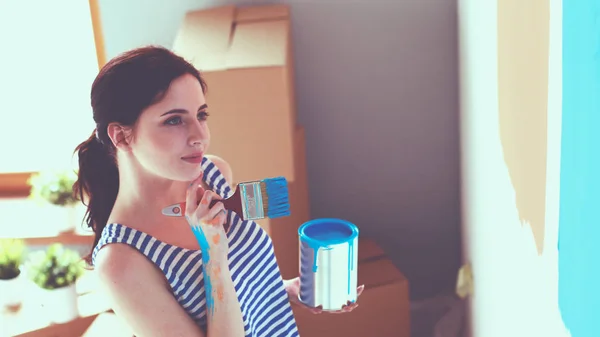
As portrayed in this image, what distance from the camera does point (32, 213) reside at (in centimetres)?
195

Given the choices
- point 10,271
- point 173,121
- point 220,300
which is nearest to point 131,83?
point 173,121

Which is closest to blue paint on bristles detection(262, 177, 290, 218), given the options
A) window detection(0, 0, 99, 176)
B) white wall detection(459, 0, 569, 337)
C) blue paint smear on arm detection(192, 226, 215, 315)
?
blue paint smear on arm detection(192, 226, 215, 315)

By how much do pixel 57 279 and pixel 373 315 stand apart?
799 mm

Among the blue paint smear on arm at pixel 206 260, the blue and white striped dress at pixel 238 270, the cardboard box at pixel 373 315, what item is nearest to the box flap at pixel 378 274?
the cardboard box at pixel 373 315

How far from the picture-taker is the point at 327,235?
1033 millimetres

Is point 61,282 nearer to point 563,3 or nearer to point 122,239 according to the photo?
point 122,239

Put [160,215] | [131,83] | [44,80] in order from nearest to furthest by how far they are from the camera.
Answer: [131,83] < [160,215] < [44,80]

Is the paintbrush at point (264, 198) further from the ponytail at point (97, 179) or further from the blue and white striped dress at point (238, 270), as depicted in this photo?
the ponytail at point (97, 179)

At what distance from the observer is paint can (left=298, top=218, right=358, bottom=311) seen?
98 cm

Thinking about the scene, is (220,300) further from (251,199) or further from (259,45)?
(259,45)

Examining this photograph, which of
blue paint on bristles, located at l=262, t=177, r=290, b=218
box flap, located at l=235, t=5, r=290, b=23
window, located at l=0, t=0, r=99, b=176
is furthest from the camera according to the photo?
window, located at l=0, t=0, r=99, b=176

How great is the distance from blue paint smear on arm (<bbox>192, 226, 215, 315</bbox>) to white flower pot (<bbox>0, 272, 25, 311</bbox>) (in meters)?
0.84

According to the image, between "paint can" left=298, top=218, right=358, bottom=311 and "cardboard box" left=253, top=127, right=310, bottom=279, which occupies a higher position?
"paint can" left=298, top=218, right=358, bottom=311

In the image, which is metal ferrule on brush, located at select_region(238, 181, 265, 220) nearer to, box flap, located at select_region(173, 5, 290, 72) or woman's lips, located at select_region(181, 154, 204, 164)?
woman's lips, located at select_region(181, 154, 204, 164)
